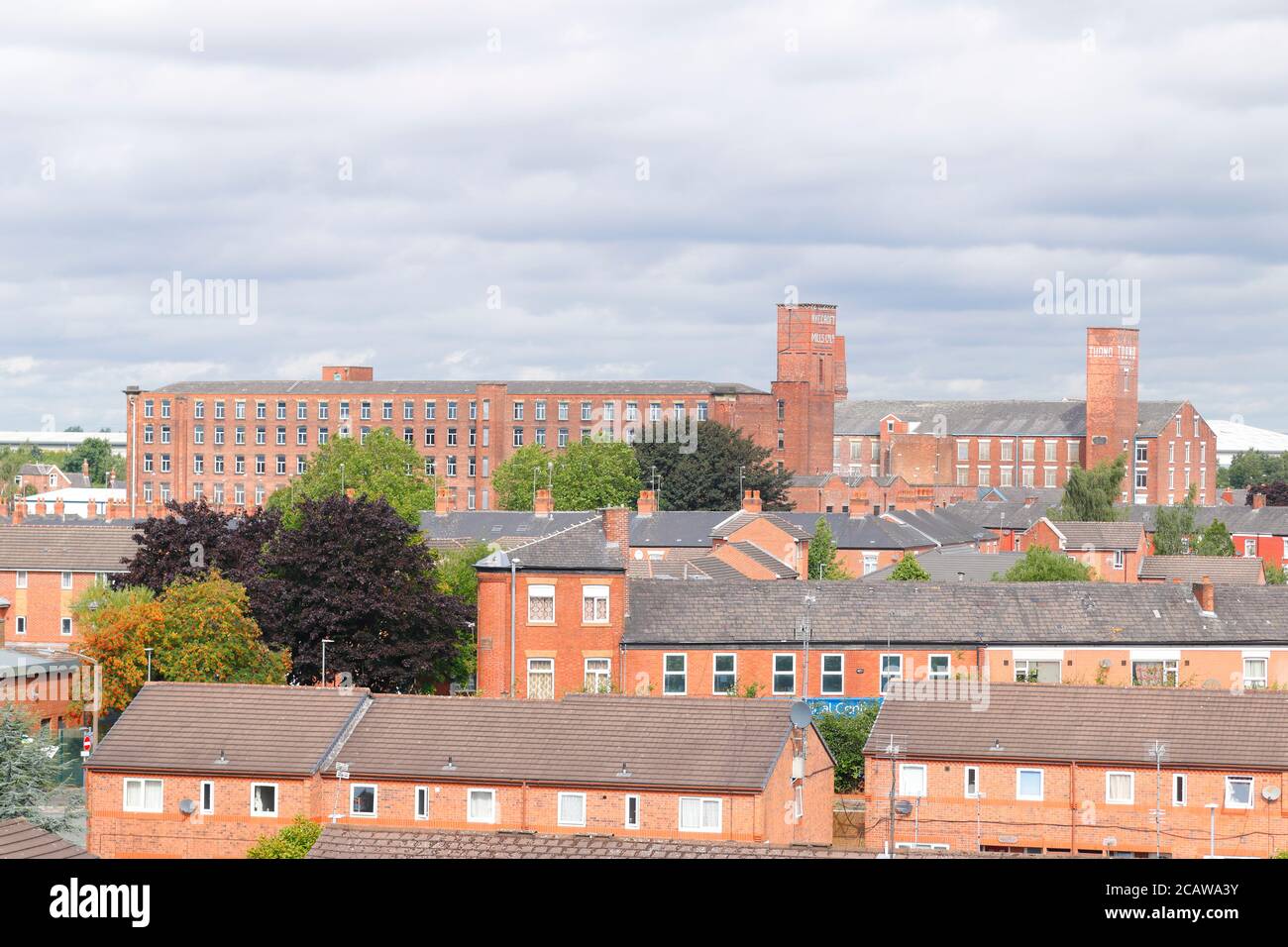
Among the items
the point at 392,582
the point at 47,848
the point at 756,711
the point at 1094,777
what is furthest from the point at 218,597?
the point at 47,848

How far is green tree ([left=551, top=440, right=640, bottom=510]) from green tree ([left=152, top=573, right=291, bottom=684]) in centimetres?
6727

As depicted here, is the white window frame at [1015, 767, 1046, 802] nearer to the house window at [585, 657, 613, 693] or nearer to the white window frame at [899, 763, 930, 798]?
the white window frame at [899, 763, 930, 798]

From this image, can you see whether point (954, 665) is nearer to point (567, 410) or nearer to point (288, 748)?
point (288, 748)

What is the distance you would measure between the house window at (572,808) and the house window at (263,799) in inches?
228

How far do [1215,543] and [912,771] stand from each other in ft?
223

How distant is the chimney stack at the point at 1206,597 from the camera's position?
5016 centimetres

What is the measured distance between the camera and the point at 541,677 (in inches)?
1800

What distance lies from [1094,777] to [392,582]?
25.1m

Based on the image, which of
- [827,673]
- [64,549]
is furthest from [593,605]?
[64,549]

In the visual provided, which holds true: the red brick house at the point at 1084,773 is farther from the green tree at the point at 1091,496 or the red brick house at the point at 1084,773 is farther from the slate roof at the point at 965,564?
the green tree at the point at 1091,496

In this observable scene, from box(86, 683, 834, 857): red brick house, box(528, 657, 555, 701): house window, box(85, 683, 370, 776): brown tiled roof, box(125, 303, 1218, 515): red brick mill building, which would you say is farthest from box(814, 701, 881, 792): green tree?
box(125, 303, 1218, 515): red brick mill building

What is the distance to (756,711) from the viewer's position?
32.8 m

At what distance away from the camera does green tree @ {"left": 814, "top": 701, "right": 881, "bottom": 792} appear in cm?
4172

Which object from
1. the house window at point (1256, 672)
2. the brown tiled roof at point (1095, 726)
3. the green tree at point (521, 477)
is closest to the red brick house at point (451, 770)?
the brown tiled roof at point (1095, 726)
